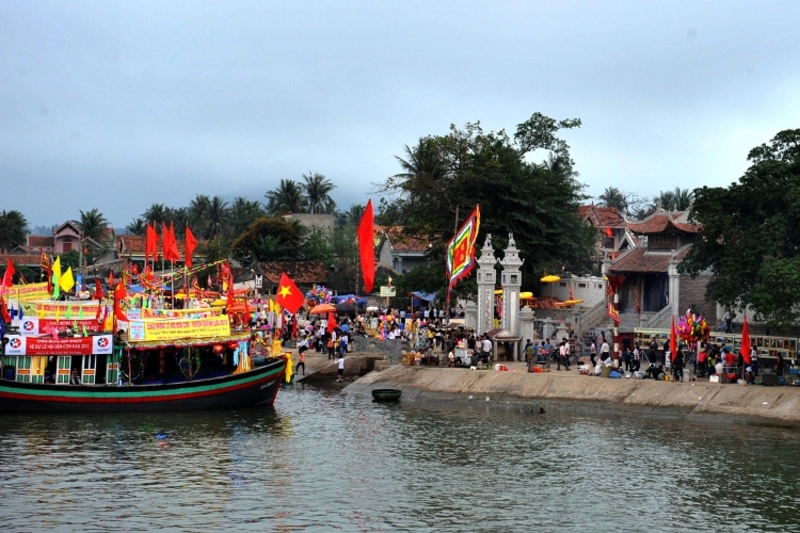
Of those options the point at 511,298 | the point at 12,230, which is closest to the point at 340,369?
the point at 511,298

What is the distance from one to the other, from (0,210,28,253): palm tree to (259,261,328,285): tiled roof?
42469 mm

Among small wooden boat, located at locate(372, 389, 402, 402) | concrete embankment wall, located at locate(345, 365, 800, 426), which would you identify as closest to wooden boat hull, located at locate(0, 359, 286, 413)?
small wooden boat, located at locate(372, 389, 402, 402)

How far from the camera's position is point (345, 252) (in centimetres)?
8438

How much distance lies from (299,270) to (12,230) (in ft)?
165

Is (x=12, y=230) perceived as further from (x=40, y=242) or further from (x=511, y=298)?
(x=511, y=298)

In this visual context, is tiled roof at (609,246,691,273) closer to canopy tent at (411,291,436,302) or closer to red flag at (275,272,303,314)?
canopy tent at (411,291,436,302)

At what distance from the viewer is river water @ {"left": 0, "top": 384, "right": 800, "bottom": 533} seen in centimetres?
2184

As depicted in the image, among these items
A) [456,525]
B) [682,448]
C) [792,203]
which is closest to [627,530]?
[456,525]

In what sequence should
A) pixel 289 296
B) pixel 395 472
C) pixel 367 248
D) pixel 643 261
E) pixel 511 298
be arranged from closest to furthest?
pixel 395 472, pixel 367 248, pixel 289 296, pixel 511 298, pixel 643 261

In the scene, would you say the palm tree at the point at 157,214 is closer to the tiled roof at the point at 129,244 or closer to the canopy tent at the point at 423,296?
the tiled roof at the point at 129,244

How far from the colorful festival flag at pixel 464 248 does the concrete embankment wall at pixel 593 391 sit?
4.53 metres

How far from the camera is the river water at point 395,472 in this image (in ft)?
71.7

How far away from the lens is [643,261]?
5350cm

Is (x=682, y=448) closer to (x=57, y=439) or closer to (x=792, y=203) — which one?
(x=792, y=203)
